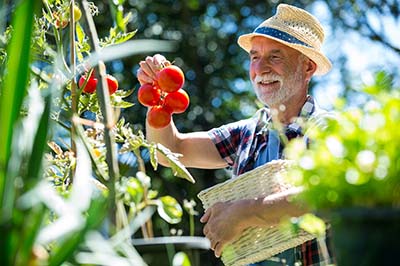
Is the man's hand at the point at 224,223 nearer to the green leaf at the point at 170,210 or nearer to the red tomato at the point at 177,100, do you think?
the red tomato at the point at 177,100

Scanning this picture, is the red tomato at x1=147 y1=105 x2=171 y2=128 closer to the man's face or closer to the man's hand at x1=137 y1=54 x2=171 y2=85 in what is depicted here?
the man's hand at x1=137 y1=54 x2=171 y2=85

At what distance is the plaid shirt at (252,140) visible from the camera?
8.58ft

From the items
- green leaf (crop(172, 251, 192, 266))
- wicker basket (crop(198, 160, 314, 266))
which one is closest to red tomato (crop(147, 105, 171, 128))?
wicker basket (crop(198, 160, 314, 266))

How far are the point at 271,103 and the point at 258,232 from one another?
713mm

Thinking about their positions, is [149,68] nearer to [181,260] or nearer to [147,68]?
[147,68]

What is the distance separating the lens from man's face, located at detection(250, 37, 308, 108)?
2.85 meters

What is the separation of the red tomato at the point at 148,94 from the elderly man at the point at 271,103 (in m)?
0.15

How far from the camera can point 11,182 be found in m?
1.08

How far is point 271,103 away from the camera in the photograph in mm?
2826

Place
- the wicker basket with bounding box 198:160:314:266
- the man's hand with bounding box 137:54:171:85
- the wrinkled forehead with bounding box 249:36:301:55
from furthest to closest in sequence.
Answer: the wrinkled forehead with bounding box 249:36:301:55, the man's hand with bounding box 137:54:171:85, the wicker basket with bounding box 198:160:314:266

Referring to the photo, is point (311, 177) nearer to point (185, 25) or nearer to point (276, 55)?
point (276, 55)

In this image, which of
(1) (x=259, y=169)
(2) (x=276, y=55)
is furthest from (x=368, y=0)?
(1) (x=259, y=169)

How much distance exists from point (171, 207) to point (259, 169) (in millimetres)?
765

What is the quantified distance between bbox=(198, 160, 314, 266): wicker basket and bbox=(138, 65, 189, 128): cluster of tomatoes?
23 cm
